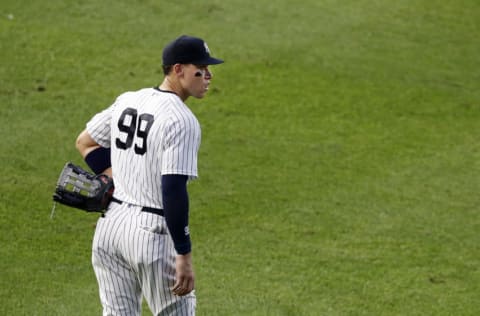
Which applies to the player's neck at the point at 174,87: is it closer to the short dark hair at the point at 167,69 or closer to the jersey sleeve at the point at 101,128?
the short dark hair at the point at 167,69

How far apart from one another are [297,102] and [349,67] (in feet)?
5.02

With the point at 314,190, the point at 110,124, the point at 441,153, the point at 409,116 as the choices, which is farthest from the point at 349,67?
the point at 110,124

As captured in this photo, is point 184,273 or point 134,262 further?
point 134,262

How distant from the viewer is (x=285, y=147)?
10672 millimetres

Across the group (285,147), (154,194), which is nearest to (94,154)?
(154,194)

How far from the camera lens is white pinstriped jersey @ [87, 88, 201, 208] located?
15.8 feet

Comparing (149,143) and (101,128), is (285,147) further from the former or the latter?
(149,143)

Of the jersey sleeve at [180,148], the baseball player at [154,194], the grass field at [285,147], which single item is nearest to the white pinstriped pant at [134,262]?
the baseball player at [154,194]

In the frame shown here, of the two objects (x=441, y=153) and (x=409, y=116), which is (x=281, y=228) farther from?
(x=409, y=116)

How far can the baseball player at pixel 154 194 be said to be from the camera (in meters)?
4.81

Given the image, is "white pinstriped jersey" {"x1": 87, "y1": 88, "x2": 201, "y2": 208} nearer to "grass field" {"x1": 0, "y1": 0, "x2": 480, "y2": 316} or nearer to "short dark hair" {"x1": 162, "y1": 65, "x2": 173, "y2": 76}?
"short dark hair" {"x1": 162, "y1": 65, "x2": 173, "y2": 76}

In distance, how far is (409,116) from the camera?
38.9 ft

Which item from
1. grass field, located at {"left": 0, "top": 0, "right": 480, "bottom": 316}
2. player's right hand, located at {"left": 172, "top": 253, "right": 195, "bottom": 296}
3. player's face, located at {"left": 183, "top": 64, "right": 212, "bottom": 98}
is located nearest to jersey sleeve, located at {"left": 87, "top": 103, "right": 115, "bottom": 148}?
player's face, located at {"left": 183, "top": 64, "right": 212, "bottom": 98}

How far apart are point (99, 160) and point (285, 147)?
538 centimetres
